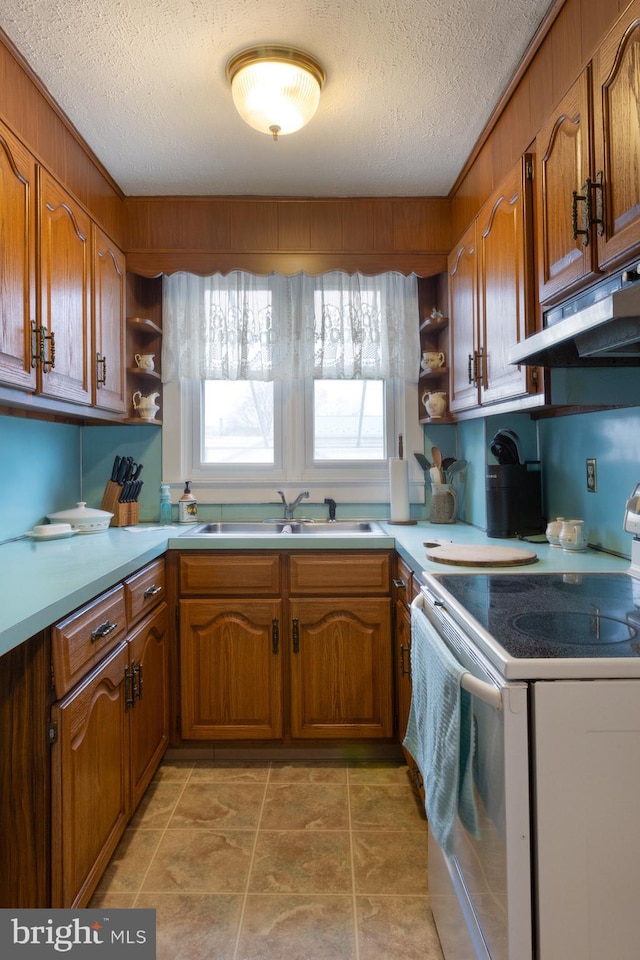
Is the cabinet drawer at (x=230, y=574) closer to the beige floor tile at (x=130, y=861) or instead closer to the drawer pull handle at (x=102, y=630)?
the drawer pull handle at (x=102, y=630)

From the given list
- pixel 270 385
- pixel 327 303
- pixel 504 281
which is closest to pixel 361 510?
pixel 270 385

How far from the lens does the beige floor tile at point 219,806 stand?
193 centimetres

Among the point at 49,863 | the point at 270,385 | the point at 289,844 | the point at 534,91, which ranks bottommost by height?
the point at 289,844

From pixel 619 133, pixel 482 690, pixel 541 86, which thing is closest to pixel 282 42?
pixel 541 86

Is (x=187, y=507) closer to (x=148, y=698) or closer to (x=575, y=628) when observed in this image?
(x=148, y=698)

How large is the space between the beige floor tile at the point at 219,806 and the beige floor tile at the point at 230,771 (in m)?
0.04

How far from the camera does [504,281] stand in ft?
6.31

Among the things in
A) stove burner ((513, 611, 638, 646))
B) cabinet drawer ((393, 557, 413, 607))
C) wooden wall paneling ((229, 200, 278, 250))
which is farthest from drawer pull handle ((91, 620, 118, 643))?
wooden wall paneling ((229, 200, 278, 250))

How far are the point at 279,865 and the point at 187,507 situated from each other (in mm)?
1562

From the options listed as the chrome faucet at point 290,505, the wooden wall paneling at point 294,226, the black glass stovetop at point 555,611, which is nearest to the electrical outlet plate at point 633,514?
the black glass stovetop at point 555,611

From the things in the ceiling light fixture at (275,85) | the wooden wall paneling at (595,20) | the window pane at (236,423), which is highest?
the ceiling light fixture at (275,85)

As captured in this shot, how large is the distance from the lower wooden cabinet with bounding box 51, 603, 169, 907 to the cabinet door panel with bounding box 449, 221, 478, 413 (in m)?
1.48

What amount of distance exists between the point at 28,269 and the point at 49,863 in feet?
5.20

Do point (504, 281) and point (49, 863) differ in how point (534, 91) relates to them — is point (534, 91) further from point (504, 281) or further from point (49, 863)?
point (49, 863)
